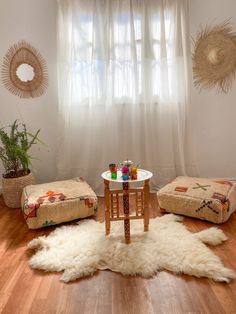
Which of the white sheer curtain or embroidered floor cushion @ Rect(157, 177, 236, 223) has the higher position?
the white sheer curtain

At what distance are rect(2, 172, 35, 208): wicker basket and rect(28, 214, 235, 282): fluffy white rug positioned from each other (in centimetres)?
75

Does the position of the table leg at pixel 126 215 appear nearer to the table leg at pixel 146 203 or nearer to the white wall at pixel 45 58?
the table leg at pixel 146 203

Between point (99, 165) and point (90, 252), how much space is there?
133 cm

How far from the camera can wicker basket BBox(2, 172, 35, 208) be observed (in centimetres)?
263

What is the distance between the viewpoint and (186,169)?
3.03m

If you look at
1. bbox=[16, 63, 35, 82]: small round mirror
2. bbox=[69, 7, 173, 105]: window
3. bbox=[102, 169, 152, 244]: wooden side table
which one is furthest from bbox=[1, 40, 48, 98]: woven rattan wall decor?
bbox=[102, 169, 152, 244]: wooden side table

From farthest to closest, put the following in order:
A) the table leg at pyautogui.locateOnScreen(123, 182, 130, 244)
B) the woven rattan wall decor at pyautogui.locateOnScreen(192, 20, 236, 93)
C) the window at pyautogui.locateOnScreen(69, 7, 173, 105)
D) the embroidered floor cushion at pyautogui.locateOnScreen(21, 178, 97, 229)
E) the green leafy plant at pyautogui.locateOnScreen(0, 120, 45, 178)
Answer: the woven rattan wall decor at pyautogui.locateOnScreen(192, 20, 236, 93) < the window at pyautogui.locateOnScreen(69, 7, 173, 105) < the green leafy plant at pyautogui.locateOnScreen(0, 120, 45, 178) < the embroidered floor cushion at pyautogui.locateOnScreen(21, 178, 97, 229) < the table leg at pyautogui.locateOnScreen(123, 182, 130, 244)

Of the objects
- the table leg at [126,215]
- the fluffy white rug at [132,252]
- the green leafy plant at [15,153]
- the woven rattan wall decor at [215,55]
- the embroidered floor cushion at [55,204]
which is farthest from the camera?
the woven rattan wall decor at [215,55]

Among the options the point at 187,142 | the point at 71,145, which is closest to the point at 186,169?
the point at 187,142

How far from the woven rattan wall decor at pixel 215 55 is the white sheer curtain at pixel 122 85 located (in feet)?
0.63

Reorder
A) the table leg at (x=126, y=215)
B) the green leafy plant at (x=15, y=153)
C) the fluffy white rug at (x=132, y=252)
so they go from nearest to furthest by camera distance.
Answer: the fluffy white rug at (x=132, y=252) → the table leg at (x=126, y=215) → the green leafy plant at (x=15, y=153)

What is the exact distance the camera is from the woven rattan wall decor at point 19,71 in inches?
112

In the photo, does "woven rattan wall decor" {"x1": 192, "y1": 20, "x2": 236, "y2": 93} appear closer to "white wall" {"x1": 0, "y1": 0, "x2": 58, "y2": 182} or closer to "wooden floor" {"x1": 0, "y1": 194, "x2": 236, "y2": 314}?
"white wall" {"x1": 0, "y1": 0, "x2": 58, "y2": 182}

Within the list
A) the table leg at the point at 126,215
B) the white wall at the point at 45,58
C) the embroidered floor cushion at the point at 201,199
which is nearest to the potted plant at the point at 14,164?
the white wall at the point at 45,58
